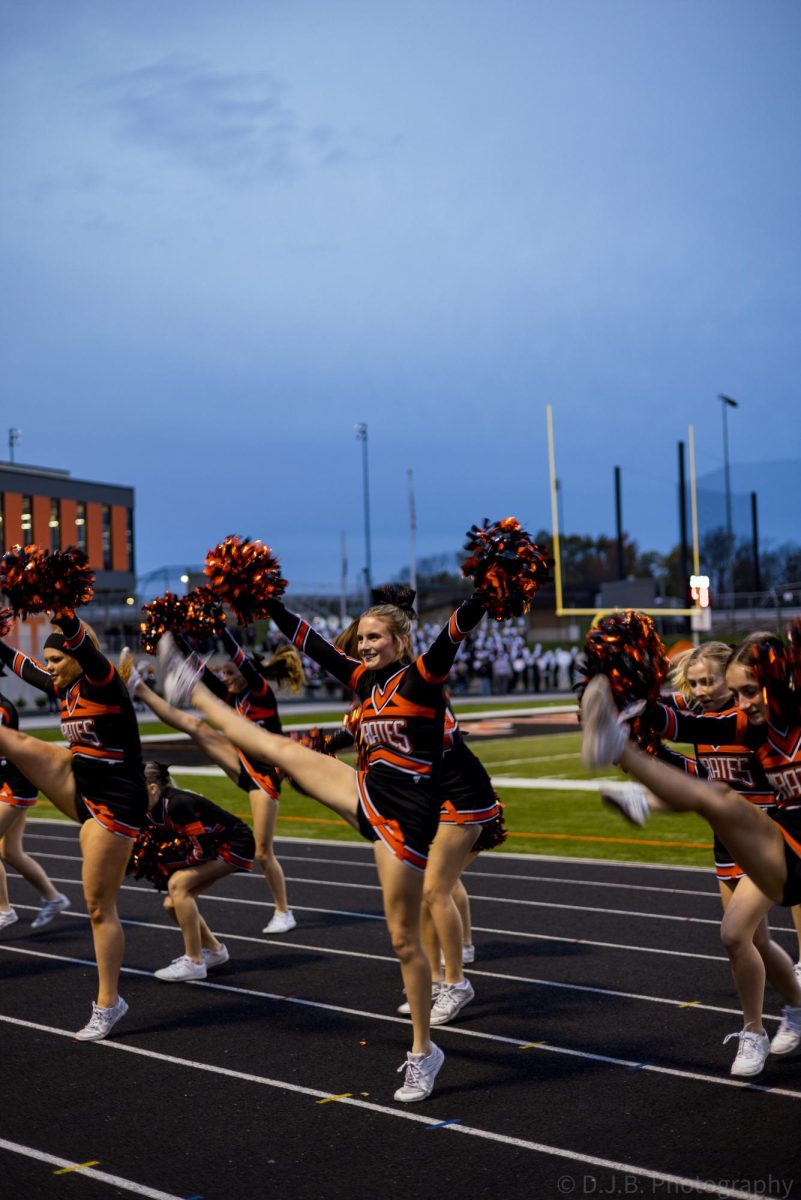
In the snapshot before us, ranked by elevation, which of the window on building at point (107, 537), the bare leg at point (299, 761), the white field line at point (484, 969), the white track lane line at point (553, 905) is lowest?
the white track lane line at point (553, 905)

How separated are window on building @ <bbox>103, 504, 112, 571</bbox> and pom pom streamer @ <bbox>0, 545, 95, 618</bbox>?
51.4 meters

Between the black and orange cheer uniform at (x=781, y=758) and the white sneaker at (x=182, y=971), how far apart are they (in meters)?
3.14

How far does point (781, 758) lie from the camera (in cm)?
436

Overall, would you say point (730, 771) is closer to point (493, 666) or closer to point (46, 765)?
point (46, 765)

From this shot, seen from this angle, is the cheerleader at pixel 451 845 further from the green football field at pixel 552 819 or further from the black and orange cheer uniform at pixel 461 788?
the green football field at pixel 552 819

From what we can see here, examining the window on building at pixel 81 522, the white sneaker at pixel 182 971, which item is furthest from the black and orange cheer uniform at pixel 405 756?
the window on building at pixel 81 522

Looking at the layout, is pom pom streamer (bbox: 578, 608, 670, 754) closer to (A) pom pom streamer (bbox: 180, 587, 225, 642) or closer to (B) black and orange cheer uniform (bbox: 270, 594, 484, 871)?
(B) black and orange cheer uniform (bbox: 270, 594, 484, 871)

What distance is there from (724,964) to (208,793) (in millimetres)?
9567

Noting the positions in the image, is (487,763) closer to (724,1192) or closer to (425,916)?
(425,916)

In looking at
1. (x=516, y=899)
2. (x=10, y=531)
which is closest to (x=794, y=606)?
(x=10, y=531)

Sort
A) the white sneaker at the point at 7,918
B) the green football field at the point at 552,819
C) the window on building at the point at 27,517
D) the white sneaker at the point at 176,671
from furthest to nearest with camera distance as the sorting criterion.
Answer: the window on building at the point at 27,517
the green football field at the point at 552,819
the white sneaker at the point at 7,918
the white sneaker at the point at 176,671

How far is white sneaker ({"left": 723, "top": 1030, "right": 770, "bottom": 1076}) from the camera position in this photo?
15.3 ft

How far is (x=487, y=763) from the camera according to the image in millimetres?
18281

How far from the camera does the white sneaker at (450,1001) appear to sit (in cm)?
562
